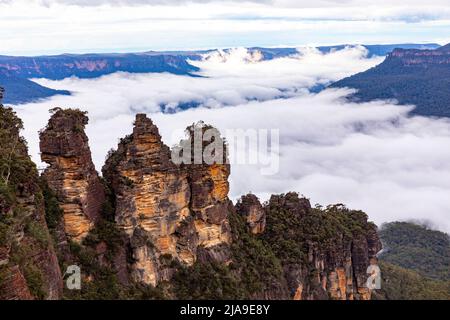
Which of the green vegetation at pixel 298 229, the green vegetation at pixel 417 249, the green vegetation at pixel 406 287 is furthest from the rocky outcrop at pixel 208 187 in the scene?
the green vegetation at pixel 417 249

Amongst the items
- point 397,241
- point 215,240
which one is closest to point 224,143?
point 215,240

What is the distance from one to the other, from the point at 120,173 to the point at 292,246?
20785 mm

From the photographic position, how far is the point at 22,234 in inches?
1049

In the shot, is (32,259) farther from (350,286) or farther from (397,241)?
(397,241)

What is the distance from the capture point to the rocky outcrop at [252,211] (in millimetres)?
52125

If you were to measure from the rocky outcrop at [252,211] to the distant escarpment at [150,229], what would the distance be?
10cm

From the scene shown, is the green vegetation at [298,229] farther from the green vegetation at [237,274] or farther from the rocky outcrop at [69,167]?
the rocky outcrop at [69,167]

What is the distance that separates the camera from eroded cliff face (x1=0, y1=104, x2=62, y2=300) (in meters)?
23.4

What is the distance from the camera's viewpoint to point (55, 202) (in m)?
35.6

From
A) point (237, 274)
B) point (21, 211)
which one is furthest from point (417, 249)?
point (21, 211)

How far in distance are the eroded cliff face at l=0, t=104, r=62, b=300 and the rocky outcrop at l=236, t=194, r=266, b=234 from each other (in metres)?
Answer: 23.5

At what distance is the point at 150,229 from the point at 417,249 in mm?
82096

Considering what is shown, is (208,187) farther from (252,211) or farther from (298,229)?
(298,229)

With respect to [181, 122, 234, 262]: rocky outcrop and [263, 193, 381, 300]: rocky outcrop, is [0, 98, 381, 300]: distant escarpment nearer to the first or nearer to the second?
[181, 122, 234, 262]: rocky outcrop
